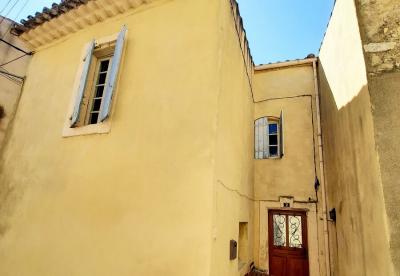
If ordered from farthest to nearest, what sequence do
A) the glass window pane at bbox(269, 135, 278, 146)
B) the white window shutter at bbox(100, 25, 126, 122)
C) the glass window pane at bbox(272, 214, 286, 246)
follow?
the glass window pane at bbox(269, 135, 278, 146) < the glass window pane at bbox(272, 214, 286, 246) < the white window shutter at bbox(100, 25, 126, 122)

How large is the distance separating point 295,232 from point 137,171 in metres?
5.25

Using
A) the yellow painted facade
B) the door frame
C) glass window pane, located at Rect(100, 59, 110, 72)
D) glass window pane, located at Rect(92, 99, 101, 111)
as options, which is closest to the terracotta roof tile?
the yellow painted facade

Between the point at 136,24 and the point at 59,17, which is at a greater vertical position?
the point at 59,17

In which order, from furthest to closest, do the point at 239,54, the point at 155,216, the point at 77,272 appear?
the point at 239,54 < the point at 77,272 < the point at 155,216

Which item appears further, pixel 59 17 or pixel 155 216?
pixel 59 17

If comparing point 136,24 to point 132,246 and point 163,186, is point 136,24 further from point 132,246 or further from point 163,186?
Result: point 132,246

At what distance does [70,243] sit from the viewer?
3611 millimetres

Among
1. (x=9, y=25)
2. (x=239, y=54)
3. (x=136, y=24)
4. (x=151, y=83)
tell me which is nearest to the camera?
(x=151, y=83)

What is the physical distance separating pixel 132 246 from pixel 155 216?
0.49m

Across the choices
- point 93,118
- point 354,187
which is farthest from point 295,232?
point 93,118

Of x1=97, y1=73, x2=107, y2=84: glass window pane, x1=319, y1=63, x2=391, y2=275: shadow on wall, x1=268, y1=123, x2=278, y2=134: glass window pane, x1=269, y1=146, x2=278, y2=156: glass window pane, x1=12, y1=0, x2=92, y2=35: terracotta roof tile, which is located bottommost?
x1=319, y1=63, x2=391, y2=275: shadow on wall

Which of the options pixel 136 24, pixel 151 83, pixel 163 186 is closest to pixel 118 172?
pixel 163 186

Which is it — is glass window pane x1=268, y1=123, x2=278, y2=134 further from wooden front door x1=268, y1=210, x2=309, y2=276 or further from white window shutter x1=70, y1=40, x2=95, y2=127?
white window shutter x1=70, y1=40, x2=95, y2=127

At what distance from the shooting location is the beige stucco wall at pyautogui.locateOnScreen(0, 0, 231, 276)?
306cm
